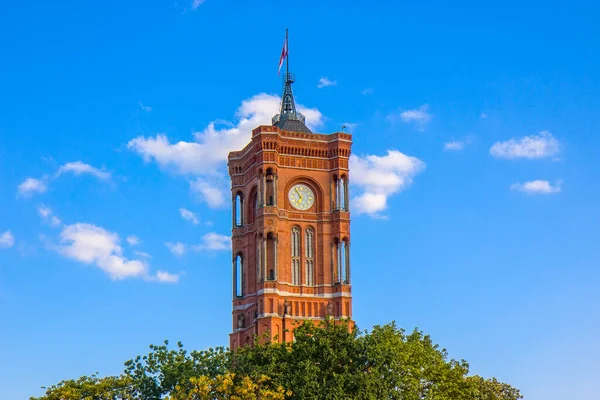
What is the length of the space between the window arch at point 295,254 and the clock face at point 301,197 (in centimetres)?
241

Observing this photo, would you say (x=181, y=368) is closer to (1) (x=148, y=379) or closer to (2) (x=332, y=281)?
(1) (x=148, y=379)

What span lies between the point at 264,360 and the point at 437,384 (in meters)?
12.8

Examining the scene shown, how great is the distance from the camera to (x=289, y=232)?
357 ft

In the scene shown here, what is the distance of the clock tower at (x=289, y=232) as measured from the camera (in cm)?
10619

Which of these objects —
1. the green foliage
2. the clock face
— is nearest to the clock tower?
the clock face

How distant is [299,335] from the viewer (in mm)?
69000

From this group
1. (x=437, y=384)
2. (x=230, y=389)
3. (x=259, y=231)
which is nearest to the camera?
(x=230, y=389)

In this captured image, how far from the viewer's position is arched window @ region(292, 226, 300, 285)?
10786 centimetres

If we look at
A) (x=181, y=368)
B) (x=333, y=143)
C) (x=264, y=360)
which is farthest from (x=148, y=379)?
(x=333, y=143)

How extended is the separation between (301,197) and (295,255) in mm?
6125

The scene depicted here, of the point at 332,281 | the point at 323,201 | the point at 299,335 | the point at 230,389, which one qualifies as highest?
the point at 323,201

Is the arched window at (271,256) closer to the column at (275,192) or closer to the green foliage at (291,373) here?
the column at (275,192)

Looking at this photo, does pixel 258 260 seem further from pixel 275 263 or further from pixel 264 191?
pixel 264 191

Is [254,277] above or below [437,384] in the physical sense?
above
